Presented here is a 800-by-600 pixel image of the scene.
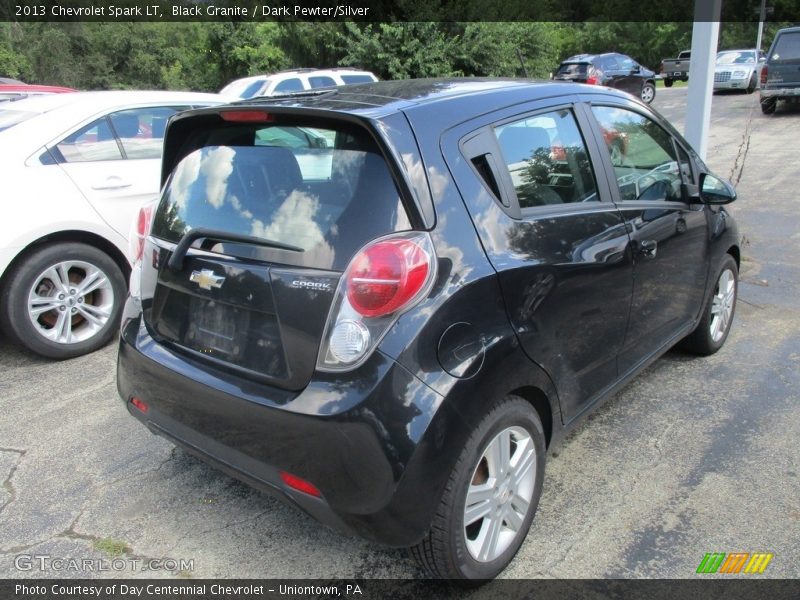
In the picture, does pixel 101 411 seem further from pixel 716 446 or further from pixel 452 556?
pixel 716 446

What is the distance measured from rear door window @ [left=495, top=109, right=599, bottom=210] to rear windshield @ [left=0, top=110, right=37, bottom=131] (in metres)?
3.91

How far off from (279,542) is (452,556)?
820mm

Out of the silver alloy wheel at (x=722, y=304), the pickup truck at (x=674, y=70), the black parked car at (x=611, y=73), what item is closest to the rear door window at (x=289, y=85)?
the silver alloy wheel at (x=722, y=304)

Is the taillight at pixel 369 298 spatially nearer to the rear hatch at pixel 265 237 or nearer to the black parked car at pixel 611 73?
the rear hatch at pixel 265 237

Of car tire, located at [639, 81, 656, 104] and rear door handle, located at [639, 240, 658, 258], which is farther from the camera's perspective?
car tire, located at [639, 81, 656, 104]

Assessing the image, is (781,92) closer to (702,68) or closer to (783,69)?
(783,69)

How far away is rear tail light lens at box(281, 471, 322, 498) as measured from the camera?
6.88ft

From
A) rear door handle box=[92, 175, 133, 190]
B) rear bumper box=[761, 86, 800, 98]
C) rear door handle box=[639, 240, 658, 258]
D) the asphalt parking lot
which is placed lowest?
the asphalt parking lot

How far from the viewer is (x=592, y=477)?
10.00ft

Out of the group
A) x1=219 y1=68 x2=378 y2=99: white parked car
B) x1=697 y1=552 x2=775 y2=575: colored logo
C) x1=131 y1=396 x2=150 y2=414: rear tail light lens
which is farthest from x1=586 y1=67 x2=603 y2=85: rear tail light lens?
x1=131 y1=396 x2=150 y2=414: rear tail light lens

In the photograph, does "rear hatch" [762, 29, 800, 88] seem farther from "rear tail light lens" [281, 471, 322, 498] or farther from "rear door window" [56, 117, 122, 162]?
"rear tail light lens" [281, 471, 322, 498]

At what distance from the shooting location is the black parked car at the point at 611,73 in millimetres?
22327

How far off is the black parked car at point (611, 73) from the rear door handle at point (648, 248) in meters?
20.0

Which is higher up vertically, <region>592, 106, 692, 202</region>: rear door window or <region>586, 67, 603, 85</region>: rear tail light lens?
<region>592, 106, 692, 202</region>: rear door window
